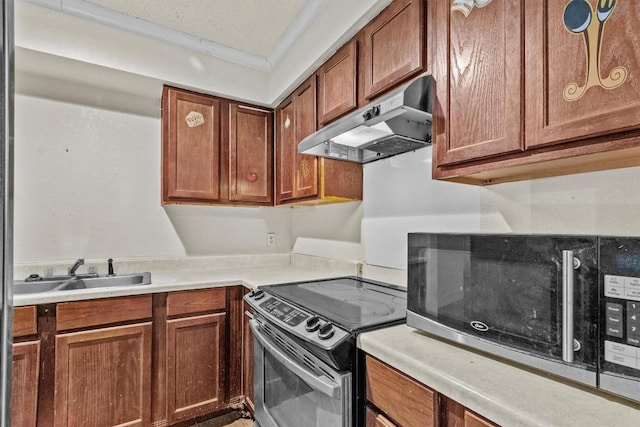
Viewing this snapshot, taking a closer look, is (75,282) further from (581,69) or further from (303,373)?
(581,69)

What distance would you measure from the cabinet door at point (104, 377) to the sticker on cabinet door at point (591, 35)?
6.88 feet

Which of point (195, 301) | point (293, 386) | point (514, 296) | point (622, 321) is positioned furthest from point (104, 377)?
point (622, 321)

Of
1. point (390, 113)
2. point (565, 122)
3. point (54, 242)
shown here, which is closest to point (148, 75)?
point (54, 242)

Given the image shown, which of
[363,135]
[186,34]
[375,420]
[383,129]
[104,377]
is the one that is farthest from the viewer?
[186,34]

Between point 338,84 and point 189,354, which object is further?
point 189,354

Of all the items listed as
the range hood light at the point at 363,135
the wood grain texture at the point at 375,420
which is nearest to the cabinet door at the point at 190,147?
the range hood light at the point at 363,135

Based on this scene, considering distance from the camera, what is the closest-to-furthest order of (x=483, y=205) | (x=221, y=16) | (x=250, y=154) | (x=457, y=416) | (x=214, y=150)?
(x=457, y=416) → (x=483, y=205) → (x=221, y=16) → (x=214, y=150) → (x=250, y=154)

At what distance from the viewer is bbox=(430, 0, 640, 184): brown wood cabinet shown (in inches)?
28.6

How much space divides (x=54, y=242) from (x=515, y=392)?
2602 millimetres

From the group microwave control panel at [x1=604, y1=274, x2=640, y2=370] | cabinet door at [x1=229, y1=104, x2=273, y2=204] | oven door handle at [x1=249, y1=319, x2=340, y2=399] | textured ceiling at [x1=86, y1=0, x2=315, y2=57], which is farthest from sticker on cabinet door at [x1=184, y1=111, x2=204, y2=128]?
microwave control panel at [x1=604, y1=274, x2=640, y2=370]

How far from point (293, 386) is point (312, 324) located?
35 cm

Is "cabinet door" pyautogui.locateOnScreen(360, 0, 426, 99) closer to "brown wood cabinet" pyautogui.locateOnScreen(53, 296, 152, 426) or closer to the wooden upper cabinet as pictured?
the wooden upper cabinet

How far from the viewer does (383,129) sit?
1.45 m

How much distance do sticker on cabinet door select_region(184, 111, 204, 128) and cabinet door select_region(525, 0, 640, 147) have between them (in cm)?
198
